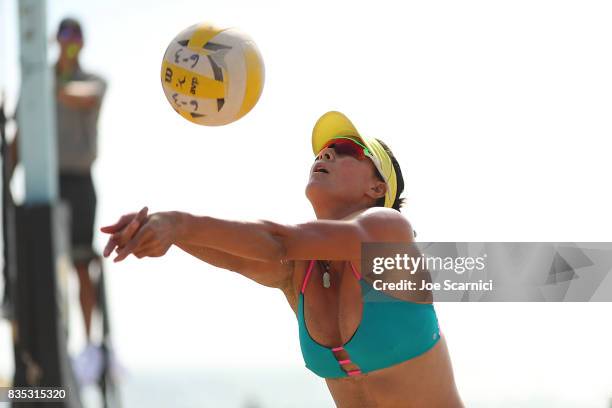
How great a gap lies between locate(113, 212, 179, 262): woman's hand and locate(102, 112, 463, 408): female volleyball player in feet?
2.08

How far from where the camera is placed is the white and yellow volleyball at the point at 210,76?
5199 millimetres

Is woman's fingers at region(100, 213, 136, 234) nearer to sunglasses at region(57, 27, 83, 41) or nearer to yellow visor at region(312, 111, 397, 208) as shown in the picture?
yellow visor at region(312, 111, 397, 208)

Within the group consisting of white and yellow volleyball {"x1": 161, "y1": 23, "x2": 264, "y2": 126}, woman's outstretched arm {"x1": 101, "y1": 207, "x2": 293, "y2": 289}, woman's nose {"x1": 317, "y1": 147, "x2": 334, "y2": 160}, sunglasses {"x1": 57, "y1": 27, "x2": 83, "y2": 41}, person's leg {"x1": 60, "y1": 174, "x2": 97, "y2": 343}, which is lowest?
person's leg {"x1": 60, "y1": 174, "x2": 97, "y2": 343}

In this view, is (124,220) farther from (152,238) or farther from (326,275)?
(326,275)

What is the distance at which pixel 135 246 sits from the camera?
10.7 ft

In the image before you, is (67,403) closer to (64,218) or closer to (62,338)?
(62,338)

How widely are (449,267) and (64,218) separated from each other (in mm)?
2278

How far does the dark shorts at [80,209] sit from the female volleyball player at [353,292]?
306cm

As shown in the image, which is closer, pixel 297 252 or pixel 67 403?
pixel 297 252

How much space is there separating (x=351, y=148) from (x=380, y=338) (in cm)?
103

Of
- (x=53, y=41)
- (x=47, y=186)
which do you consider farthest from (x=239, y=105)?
(x=53, y=41)

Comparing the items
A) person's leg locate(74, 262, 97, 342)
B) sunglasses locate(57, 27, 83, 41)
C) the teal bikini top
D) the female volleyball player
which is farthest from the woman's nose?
sunglasses locate(57, 27, 83, 41)

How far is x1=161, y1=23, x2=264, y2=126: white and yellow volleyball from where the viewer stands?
5.20 metres

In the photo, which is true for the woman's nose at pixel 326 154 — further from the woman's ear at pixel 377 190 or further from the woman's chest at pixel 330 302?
the woman's chest at pixel 330 302
